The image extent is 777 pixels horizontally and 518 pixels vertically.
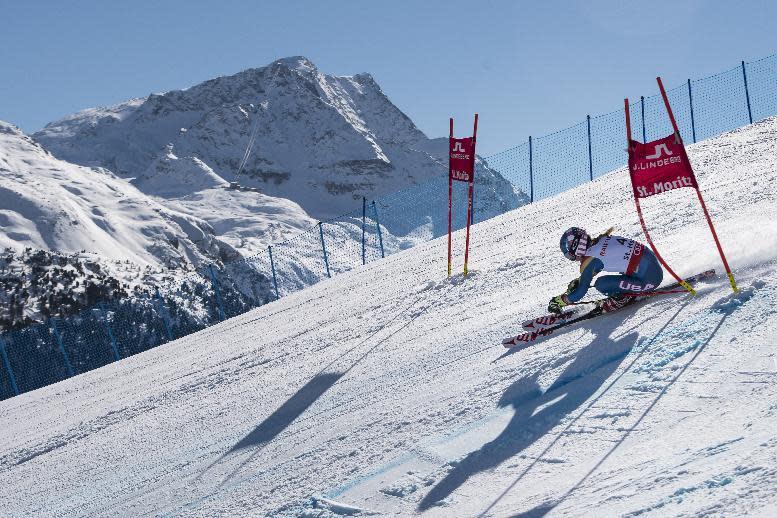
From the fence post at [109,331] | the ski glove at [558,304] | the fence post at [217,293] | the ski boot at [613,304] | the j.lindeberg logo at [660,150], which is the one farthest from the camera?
the fence post at [217,293]

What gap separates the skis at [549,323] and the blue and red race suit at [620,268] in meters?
0.13

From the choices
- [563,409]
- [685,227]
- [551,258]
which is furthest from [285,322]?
[563,409]

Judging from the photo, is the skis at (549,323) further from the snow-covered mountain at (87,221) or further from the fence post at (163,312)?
the snow-covered mountain at (87,221)

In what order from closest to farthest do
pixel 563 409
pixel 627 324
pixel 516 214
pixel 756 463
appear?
1. pixel 756 463
2. pixel 563 409
3. pixel 627 324
4. pixel 516 214

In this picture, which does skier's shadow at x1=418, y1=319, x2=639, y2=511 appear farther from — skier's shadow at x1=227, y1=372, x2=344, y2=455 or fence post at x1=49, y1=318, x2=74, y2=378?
fence post at x1=49, y1=318, x2=74, y2=378

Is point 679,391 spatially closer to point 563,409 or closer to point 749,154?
point 563,409

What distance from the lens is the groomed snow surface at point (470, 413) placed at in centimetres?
445

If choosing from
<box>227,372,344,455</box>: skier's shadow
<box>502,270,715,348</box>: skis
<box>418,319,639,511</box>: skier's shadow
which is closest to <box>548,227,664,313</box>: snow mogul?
<box>502,270,715,348</box>: skis

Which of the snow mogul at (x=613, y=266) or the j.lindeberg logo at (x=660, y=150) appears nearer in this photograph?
the j.lindeberg logo at (x=660, y=150)

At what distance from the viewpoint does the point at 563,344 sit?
6.77 metres

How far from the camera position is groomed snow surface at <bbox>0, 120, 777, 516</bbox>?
4.45 meters

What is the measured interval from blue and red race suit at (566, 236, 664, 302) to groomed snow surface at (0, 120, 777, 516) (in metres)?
0.22

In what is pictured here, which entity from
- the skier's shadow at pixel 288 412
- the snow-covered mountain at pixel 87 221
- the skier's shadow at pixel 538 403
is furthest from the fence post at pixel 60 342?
the snow-covered mountain at pixel 87 221

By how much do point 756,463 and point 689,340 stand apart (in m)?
1.87
